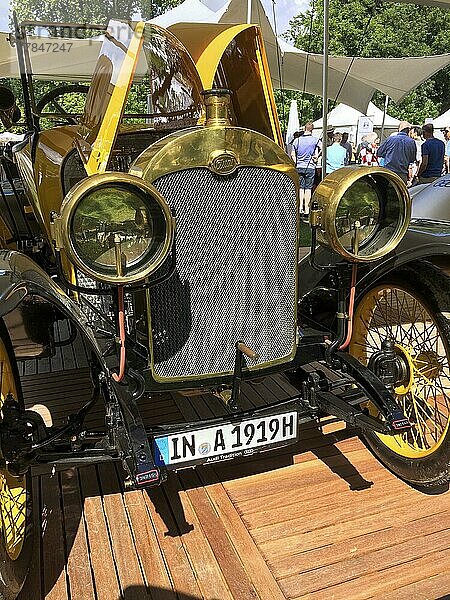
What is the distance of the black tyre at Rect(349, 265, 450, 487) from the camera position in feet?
7.55

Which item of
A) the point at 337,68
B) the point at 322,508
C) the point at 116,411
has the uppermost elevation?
the point at 337,68

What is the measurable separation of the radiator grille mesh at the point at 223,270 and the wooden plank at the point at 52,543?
2.51 ft

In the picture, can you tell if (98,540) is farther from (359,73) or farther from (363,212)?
(359,73)

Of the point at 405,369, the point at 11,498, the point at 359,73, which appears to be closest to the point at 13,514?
the point at 11,498

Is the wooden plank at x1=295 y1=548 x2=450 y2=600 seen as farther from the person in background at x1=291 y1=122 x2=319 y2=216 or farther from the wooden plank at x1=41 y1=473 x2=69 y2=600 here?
the person in background at x1=291 y1=122 x2=319 y2=216

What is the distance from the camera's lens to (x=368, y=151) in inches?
548

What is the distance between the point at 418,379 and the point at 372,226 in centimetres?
82

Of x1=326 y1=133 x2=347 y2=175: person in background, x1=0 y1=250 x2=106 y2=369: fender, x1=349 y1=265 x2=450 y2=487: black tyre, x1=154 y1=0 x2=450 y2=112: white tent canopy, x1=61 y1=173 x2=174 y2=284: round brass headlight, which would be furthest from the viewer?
x1=154 y1=0 x2=450 y2=112: white tent canopy

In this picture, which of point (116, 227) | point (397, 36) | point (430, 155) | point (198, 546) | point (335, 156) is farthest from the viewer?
point (397, 36)

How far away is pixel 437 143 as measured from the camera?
9.48 m

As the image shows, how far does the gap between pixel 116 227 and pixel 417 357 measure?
1.52 metres

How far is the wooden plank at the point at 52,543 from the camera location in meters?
1.93

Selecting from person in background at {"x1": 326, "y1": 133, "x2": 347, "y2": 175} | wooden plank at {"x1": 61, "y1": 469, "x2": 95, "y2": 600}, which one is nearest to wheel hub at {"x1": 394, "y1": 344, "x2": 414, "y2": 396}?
wooden plank at {"x1": 61, "y1": 469, "x2": 95, "y2": 600}

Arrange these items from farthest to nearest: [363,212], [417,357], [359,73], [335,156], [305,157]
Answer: [359,73], [335,156], [305,157], [417,357], [363,212]
